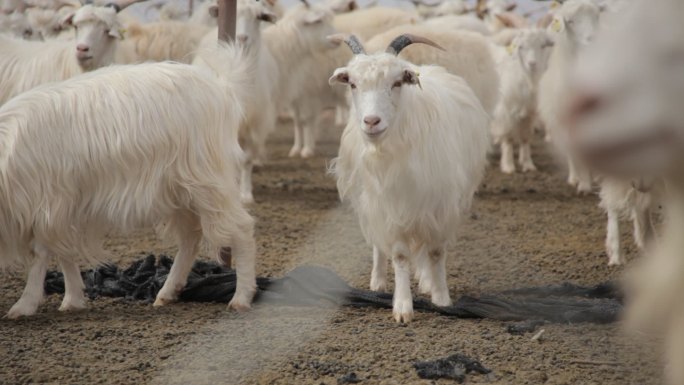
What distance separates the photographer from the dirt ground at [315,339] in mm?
3688

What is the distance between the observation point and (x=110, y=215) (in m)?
4.45

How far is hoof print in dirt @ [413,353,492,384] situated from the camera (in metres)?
3.62

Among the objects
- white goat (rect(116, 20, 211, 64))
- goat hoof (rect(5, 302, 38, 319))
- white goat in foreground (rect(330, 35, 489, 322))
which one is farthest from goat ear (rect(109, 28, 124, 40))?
goat hoof (rect(5, 302, 38, 319))

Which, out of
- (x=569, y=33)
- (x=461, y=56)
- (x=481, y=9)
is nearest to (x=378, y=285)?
(x=569, y=33)

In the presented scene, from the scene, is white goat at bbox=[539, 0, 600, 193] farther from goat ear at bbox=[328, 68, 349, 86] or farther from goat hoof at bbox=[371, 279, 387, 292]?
goat ear at bbox=[328, 68, 349, 86]

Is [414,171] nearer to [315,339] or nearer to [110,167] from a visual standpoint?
[315,339]

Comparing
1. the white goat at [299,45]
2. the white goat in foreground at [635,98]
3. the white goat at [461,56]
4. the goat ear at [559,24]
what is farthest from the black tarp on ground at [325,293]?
the white goat at [299,45]

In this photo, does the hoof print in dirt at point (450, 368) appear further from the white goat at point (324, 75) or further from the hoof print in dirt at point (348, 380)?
the white goat at point (324, 75)

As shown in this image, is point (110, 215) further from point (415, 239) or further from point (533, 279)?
point (533, 279)

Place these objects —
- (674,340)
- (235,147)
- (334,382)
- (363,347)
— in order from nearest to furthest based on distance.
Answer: (674,340)
(334,382)
(363,347)
(235,147)

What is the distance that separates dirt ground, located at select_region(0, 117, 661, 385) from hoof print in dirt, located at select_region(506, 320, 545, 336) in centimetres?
4

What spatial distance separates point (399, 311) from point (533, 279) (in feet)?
3.96

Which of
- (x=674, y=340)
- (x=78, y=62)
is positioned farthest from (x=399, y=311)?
(x=78, y=62)

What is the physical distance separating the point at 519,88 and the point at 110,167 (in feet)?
20.3
